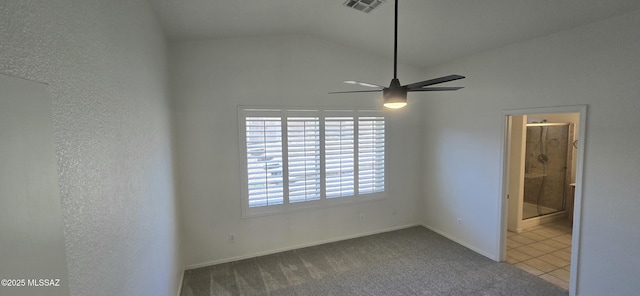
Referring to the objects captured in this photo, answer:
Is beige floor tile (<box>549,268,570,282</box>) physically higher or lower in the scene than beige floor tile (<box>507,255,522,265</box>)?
higher

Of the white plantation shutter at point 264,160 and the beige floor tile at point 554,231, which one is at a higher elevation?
the white plantation shutter at point 264,160

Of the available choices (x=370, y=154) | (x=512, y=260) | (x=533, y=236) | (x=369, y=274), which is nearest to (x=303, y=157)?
(x=370, y=154)

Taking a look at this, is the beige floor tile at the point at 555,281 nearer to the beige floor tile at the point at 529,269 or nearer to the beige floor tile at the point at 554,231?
the beige floor tile at the point at 529,269

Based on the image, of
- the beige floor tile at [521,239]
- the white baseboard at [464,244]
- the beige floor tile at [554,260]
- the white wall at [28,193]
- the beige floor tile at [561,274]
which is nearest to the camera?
the white wall at [28,193]

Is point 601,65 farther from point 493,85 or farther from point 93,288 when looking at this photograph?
point 93,288

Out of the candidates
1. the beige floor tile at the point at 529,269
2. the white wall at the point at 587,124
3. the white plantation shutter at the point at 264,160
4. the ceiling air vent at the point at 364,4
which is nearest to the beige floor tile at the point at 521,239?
the beige floor tile at the point at 529,269

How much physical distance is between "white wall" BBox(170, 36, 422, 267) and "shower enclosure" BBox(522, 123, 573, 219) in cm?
354

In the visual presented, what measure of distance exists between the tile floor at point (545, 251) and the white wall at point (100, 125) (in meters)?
4.57

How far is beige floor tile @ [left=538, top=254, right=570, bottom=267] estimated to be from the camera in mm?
3877

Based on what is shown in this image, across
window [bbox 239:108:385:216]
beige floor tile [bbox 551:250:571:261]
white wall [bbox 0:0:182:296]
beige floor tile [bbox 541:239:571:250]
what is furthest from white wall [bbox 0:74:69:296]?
beige floor tile [bbox 541:239:571:250]

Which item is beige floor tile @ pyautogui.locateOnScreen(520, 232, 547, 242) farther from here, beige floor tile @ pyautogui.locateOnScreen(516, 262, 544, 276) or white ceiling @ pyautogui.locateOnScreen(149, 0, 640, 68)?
white ceiling @ pyautogui.locateOnScreen(149, 0, 640, 68)

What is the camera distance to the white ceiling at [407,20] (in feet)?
8.91

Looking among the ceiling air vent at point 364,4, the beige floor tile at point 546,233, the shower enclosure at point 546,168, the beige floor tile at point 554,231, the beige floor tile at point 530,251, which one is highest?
the ceiling air vent at point 364,4

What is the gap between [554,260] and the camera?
157 inches
